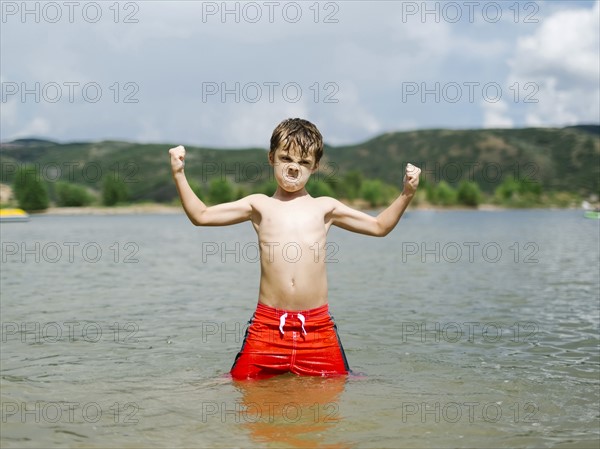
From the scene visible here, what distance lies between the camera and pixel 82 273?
810 inches

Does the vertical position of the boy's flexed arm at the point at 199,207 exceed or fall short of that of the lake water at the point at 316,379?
it exceeds it

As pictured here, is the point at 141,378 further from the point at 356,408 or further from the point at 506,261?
the point at 506,261

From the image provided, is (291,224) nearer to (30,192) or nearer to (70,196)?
(30,192)

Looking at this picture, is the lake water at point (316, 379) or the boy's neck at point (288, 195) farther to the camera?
the boy's neck at point (288, 195)

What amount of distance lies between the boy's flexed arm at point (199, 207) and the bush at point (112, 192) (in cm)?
15704

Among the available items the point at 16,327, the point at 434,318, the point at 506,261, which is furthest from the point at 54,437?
the point at 506,261

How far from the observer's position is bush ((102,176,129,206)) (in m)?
157

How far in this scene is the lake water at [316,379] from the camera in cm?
517

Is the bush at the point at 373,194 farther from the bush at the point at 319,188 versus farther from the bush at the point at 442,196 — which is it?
the bush at the point at 442,196

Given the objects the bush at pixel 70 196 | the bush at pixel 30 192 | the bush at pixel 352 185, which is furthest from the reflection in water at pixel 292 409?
the bush at pixel 352 185

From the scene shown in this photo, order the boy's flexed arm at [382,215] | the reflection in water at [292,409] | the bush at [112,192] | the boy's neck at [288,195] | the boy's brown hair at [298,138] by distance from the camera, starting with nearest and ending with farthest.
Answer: the reflection in water at [292,409], the boy's flexed arm at [382,215], the boy's brown hair at [298,138], the boy's neck at [288,195], the bush at [112,192]

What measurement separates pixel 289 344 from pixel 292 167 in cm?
148

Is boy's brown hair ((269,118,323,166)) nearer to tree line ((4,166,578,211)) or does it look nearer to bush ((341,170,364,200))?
tree line ((4,166,578,211))

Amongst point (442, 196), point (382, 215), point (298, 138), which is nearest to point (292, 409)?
point (382, 215)
